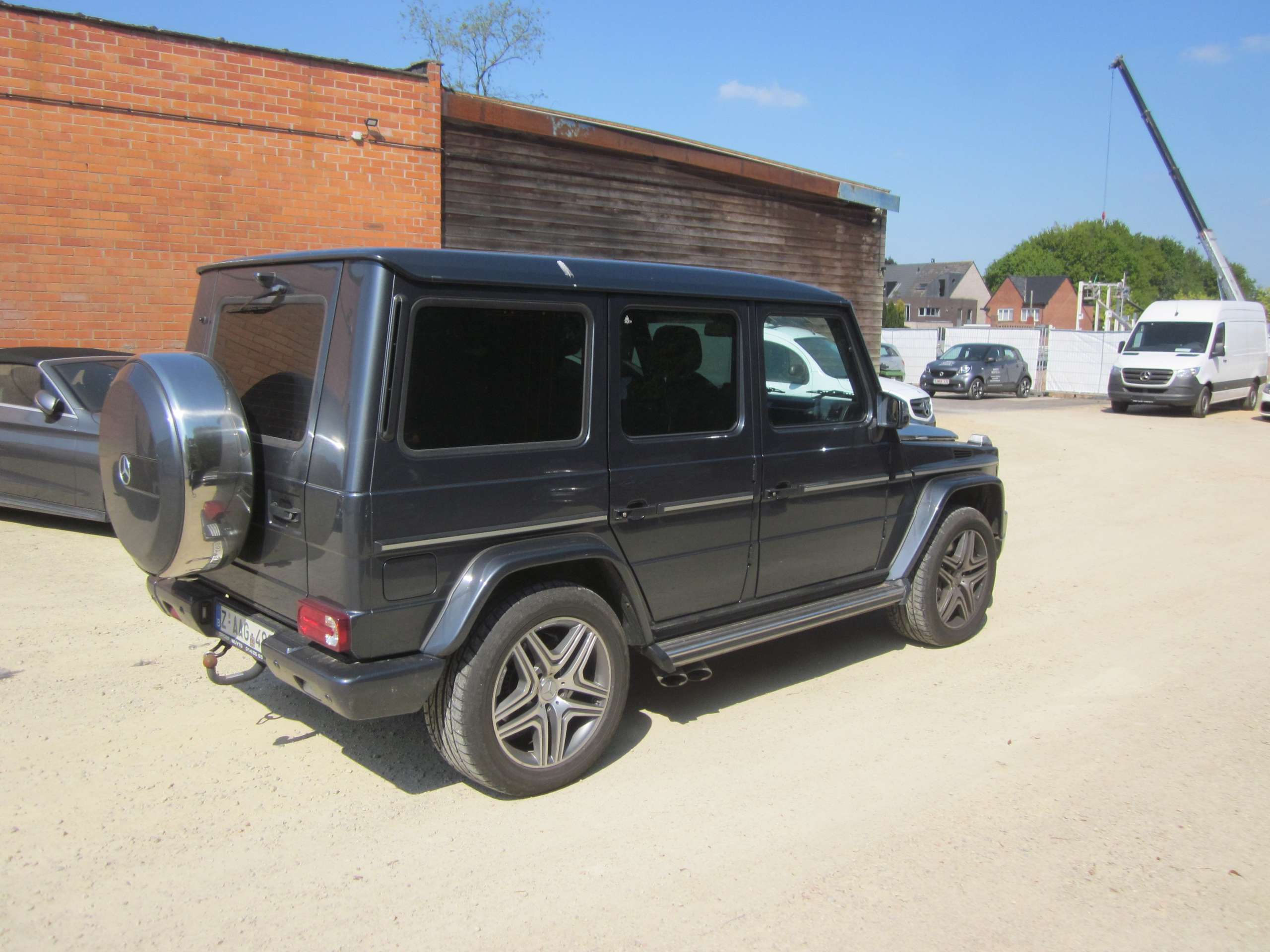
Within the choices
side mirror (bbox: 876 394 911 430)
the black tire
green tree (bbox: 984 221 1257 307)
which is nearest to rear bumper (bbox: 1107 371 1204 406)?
the black tire

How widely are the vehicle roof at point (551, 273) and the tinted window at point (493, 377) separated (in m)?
0.12

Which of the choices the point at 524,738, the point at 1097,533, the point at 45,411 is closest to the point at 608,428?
the point at 524,738

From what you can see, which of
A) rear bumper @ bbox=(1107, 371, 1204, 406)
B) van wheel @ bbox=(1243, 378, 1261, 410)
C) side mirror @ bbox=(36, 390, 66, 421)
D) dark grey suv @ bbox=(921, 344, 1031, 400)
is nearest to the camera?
side mirror @ bbox=(36, 390, 66, 421)

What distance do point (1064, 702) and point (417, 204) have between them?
8.09 meters

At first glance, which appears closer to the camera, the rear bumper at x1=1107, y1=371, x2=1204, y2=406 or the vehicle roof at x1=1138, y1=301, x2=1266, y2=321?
the rear bumper at x1=1107, y1=371, x2=1204, y2=406

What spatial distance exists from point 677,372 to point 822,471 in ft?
3.28

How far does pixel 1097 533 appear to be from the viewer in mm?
9000

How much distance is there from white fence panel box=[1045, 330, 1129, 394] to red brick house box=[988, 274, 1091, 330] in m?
60.8

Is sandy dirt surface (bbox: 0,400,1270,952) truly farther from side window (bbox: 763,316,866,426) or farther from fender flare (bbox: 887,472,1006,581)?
side window (bbox: 763,316,866,426)

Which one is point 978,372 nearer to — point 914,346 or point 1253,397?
point 1253,397

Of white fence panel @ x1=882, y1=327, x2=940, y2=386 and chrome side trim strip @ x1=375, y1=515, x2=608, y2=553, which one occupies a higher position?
white fence panel @ x1=882, y1=327, x2=940, y2=386

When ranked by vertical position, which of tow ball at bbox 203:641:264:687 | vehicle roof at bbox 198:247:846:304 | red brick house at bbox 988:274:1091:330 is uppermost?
red brick house at bbox 988:274:1091:330

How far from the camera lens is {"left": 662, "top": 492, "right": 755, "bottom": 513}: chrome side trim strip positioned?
13.4 ft

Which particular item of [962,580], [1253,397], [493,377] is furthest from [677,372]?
[1253,397]
